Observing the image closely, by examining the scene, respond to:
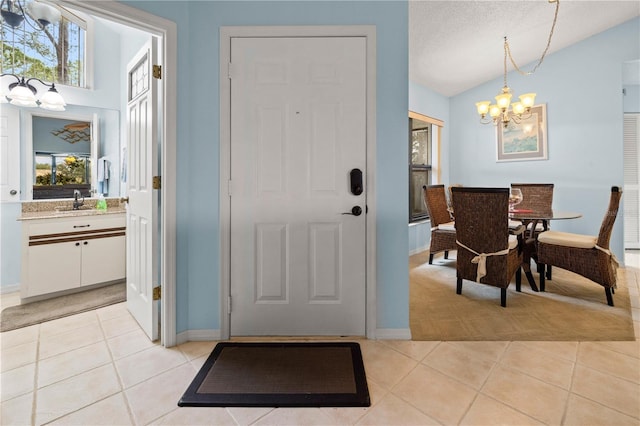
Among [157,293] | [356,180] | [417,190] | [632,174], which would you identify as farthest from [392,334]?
[632,174]

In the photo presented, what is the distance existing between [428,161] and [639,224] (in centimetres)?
356

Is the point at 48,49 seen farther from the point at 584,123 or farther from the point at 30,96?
the point at 584,123

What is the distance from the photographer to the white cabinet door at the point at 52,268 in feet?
8.96

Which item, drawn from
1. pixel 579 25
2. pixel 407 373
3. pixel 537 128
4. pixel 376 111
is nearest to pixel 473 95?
pixel 537 128

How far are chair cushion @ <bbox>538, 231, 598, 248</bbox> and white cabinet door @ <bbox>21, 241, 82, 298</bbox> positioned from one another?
4.81 m

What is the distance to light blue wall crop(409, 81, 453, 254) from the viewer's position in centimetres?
464

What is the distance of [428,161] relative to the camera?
5.20 meters

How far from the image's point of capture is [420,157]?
507 cm

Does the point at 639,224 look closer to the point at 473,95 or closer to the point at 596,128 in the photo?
the point at 596,128

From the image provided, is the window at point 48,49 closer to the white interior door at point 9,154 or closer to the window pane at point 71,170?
the white interior door at point 9,154

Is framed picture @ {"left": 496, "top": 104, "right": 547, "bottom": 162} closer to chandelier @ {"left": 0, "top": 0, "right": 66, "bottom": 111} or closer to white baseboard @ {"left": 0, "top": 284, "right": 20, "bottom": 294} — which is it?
chandelier @ {"left": 0, "top": 0, "right": 66, "bottom": 111}

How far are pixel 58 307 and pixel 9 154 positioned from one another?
1.62 m

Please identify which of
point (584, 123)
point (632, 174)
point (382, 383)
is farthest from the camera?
point (632, 174)

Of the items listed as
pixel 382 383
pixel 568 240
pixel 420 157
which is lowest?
pixel 382 383
